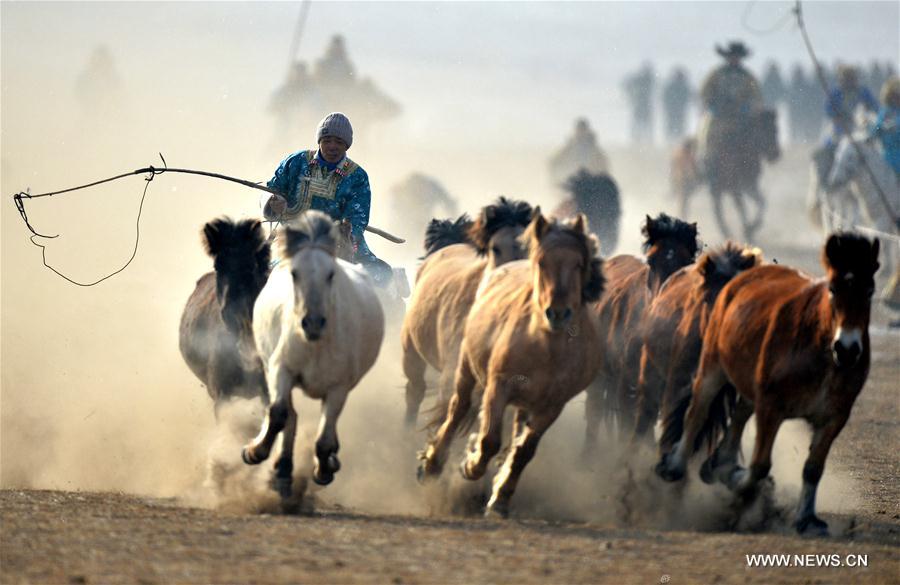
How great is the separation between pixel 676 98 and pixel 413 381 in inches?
2856

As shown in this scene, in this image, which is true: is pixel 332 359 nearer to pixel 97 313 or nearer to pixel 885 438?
pixel 885 438

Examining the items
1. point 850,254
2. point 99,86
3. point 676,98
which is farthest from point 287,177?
point 676,98

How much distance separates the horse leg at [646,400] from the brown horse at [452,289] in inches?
42.2

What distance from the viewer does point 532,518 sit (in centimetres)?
866

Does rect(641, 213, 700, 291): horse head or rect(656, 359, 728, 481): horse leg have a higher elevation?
rect(641, 213, 700, 291): horse head

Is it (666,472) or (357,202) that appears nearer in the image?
(666,472)

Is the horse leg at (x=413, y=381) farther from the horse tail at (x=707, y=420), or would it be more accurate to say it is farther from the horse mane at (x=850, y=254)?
the horse mane at (x=850, y=254)

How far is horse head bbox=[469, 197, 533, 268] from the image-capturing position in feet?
32.4

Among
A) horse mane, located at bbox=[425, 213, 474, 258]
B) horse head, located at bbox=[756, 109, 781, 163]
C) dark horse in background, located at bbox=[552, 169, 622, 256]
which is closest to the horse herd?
horse mane, located at bbox=[425, 213, 474, 258]

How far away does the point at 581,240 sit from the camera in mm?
8305

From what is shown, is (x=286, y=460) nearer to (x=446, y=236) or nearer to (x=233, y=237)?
(x=233, y=237)

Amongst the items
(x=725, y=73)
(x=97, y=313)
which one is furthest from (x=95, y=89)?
(x=97, y=313)

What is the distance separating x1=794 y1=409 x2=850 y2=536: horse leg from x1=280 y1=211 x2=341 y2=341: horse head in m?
2.59

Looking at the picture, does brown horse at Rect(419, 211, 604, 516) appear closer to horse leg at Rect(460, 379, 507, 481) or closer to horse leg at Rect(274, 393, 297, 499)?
horse leg at Rect(460, 379, 507, 481)
